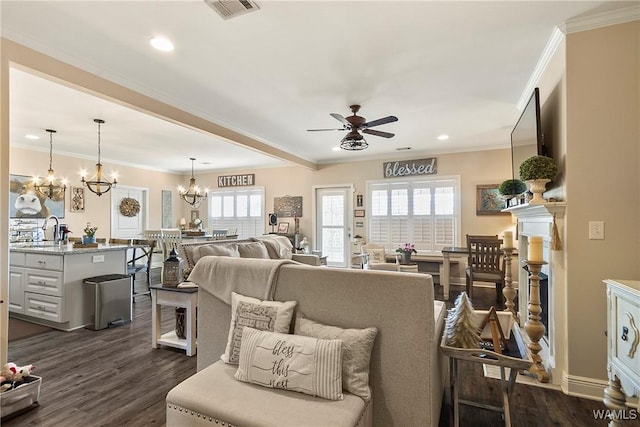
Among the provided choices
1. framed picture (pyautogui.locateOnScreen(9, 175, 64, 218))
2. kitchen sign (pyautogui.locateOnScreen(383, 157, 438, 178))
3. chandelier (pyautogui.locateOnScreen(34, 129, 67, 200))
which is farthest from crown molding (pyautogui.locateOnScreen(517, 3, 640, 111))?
Result: framed picture (pyautogui.locateOnScreen(9, 175, 64, 218))

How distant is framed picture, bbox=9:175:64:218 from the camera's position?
5350mm

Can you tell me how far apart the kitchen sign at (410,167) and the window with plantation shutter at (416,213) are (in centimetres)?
16

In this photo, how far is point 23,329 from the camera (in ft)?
11.5

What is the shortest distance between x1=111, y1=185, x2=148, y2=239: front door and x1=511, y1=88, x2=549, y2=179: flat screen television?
765 centimetres

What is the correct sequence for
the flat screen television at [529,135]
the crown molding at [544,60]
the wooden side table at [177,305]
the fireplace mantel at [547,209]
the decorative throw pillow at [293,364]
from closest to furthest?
the decorative throw pillow at [293,364], the fireplace mantel at [547,209], the crown molding at [544,60], the flat screen television at [529,135], the wooden side table at [177,305]

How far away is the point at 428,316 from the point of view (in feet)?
Result: 4.88

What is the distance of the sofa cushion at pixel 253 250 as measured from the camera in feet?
12.0

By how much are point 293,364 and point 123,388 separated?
1651mm

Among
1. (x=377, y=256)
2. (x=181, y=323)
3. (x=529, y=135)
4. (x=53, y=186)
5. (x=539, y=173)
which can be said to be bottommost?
(x=181, y=323)

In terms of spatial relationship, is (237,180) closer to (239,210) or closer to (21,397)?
(239,210)

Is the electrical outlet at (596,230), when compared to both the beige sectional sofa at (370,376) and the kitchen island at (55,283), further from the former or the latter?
the kitchen island at (55,283)

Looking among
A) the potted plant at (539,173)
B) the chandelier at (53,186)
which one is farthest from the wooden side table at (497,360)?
the chandelier at (53,186)

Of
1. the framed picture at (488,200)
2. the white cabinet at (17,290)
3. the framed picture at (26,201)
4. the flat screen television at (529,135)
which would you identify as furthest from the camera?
the framed picture at (488,200)

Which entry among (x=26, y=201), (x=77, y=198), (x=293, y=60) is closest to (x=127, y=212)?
(x=77, y=198)
